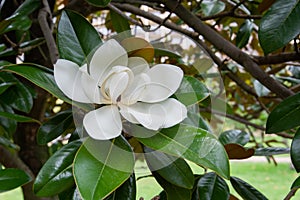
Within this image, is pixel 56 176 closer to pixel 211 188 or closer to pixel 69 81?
pixel 69 81

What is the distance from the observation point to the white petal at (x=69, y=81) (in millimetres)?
480

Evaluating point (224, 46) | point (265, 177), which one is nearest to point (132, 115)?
point (224, 46)

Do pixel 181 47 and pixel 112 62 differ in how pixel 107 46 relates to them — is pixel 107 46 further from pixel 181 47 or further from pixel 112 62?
pixel 181 47

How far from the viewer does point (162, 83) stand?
0.50 metres

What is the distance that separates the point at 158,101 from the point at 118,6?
0.57m

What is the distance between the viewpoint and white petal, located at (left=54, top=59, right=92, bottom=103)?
1.58 feet

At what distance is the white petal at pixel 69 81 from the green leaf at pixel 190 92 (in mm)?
112

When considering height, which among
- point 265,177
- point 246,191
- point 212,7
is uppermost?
point 212,7

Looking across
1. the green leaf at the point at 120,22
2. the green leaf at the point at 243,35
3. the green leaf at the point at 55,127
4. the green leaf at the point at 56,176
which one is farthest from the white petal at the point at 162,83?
the green leaf at the point at 243,35

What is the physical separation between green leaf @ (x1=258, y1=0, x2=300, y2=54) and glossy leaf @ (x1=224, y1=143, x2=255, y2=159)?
5.5 inches

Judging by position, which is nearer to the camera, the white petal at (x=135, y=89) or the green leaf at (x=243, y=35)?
the white petal at (x=135, y=89)

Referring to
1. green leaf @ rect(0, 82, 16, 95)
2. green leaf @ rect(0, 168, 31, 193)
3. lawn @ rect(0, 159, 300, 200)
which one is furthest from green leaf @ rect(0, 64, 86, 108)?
lawn @ rect(0, 159, 300, 200)

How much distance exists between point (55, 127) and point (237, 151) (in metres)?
0.28

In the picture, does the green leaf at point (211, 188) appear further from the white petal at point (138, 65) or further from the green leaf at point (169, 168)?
the white petal at point (138, 65)
